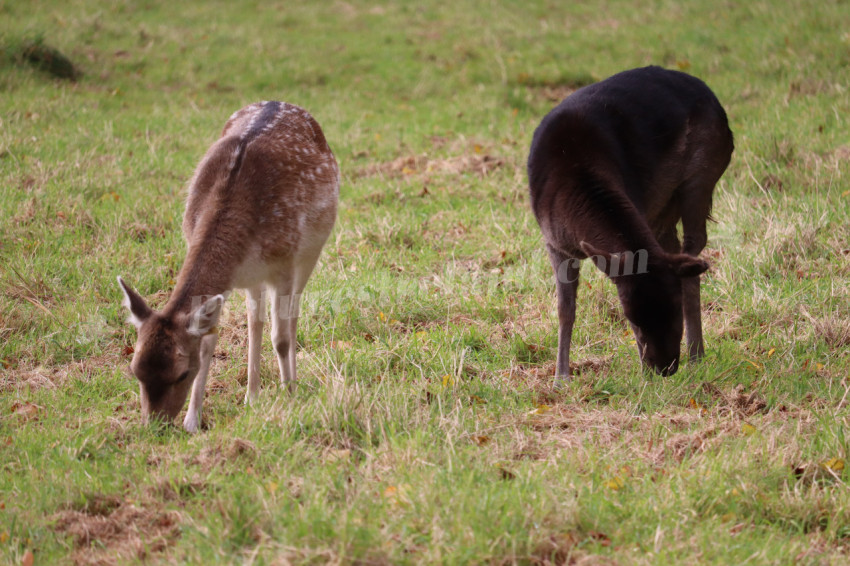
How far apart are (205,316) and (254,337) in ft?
3.02

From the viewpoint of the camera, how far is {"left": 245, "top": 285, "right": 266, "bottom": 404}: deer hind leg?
17.7 ft

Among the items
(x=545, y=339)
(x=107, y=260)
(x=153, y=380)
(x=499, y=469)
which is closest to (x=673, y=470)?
(x=499, y=469)

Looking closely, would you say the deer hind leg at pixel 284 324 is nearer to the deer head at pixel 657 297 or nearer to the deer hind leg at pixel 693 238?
the deer head at pixel 657 297

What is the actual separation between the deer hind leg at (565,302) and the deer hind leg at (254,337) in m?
1.88

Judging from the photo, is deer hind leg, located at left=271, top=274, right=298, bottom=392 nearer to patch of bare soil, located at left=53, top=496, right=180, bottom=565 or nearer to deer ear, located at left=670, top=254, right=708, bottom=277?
patch of bare soil, located at left=53, top=496, right=180, bottom=565

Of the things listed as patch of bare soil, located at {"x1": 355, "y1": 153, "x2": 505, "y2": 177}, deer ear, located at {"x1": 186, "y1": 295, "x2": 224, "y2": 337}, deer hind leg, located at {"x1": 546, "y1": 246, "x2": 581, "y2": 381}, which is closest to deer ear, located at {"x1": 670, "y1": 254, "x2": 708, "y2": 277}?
deer hind leg, located at {"x1": 546, "y1": 246, "x2": 581, "y2": 381}

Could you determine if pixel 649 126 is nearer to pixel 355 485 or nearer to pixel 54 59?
pixel 355 485

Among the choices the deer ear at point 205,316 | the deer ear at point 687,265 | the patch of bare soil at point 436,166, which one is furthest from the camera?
the patch of bare soil at point 436,166

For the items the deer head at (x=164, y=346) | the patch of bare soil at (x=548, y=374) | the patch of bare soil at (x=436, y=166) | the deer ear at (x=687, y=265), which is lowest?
the patch of bare soil at (x=548, y=374)

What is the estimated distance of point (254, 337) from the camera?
5.44 m

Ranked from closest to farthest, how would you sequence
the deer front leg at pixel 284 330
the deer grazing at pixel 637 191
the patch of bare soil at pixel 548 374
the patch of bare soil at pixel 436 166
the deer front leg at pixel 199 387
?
1. the deer grazing at pixel 637 191
2. the deer front leg at pixel 199 387
3. the patch of bare soil at pixel 548 374
4. the deer front leg at pixel 284 330
5. the patch of bare soil at pixel 436 166

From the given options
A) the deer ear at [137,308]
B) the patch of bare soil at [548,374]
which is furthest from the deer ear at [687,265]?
the deer ear at [137,308]

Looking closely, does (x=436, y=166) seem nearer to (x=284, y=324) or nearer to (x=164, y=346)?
(x=284, y=324)

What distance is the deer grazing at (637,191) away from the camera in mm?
4824
